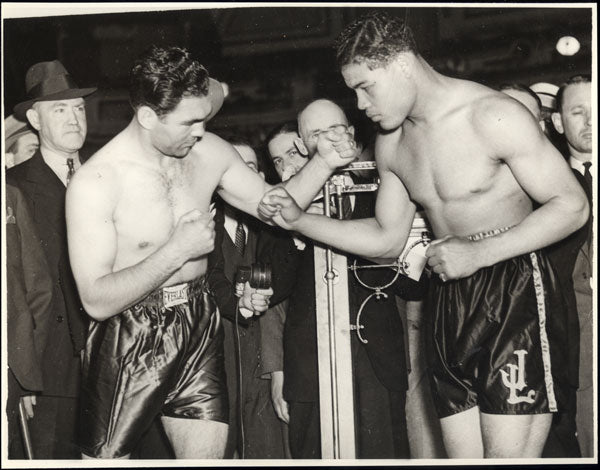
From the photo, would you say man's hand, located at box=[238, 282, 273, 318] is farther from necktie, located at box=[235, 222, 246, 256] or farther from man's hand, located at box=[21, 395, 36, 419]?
man's hand, located at box=[21, 395, 36, 419]

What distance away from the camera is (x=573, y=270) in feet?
8.66

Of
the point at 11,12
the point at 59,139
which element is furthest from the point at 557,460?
the point at 11,12

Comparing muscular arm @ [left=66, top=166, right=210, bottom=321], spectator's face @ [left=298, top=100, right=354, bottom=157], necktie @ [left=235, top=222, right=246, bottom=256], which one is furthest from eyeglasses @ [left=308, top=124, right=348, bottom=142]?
muscular arm @ [left=66, top=166, right=210, bottom=321]

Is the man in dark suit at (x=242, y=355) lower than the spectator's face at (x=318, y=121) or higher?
lower

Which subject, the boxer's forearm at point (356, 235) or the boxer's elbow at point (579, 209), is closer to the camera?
the boxer's elbow at point (579, 209)

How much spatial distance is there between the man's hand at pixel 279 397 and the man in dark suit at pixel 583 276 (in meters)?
1.01

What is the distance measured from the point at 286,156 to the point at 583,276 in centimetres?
116

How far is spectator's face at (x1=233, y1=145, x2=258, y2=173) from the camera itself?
2861mm

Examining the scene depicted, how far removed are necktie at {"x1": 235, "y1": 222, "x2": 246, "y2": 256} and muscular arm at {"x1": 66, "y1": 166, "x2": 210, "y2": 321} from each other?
1.53 ft

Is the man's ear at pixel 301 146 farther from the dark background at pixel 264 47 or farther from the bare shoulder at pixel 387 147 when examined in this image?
the bare shoulder at pixel 387 147

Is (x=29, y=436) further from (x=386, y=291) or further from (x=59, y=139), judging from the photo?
(x=386, y=291)

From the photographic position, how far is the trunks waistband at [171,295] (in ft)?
7.89

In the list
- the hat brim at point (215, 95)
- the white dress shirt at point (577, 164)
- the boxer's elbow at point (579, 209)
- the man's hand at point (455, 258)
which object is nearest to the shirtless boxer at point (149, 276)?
the hat brim at point (215, 95)

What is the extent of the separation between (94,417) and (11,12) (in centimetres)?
146
